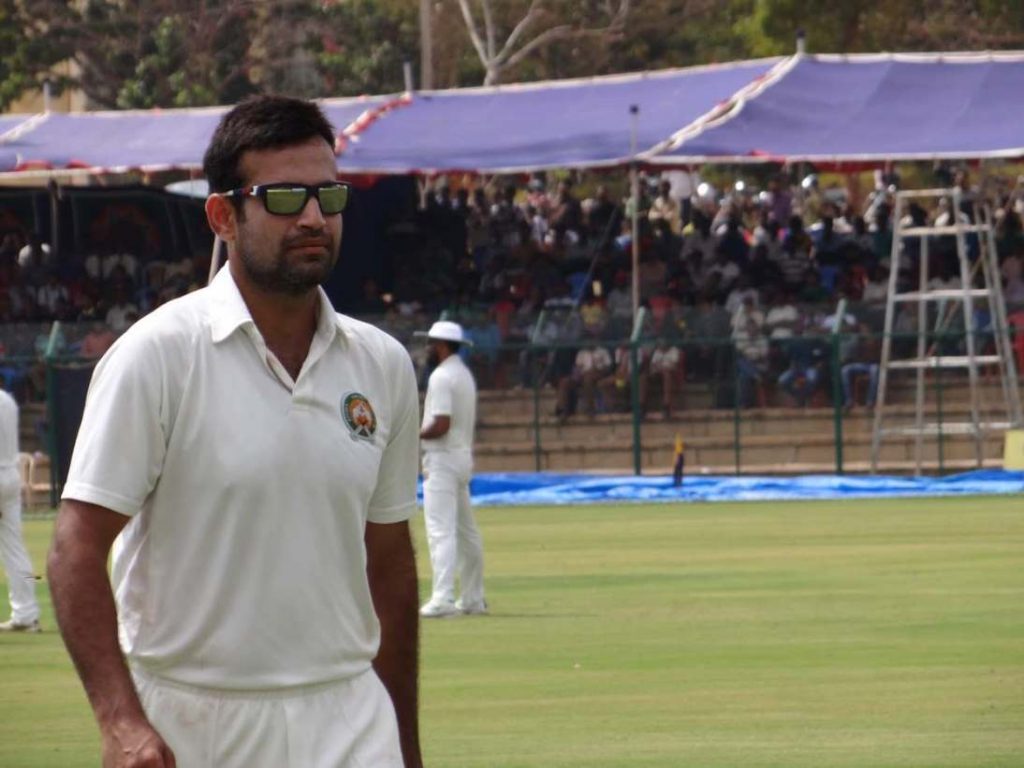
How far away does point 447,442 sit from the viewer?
18375 mm

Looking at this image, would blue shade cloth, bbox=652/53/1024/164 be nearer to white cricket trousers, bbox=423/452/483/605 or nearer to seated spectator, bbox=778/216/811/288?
seated spectator, bbox=778/216/811/288

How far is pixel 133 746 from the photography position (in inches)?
189

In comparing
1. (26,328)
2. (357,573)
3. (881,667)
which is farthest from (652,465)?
(357,573)

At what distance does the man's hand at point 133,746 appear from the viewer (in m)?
4.79

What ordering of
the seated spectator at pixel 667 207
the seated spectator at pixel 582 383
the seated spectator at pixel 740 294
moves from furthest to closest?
the seated spectator at pixel 667 207, the seated spectator at pixel 740 294, the seated spectator at pixel 582 383

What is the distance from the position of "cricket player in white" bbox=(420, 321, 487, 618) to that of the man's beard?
41.5ft

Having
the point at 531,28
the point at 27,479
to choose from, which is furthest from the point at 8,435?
the point at 531,28

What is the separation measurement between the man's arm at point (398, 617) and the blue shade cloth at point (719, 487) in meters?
26.1

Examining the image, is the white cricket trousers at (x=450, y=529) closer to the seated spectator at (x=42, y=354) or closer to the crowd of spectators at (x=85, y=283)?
the seated spectator at (x=42, y=354)

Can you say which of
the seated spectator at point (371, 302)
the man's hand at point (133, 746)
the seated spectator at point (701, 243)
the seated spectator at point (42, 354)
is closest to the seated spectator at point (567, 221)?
the seated spectator at point (701, 243)

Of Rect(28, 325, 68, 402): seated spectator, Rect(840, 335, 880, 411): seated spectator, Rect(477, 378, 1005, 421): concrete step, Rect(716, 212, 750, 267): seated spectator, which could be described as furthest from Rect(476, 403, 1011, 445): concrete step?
Rect(28, 325, 68, 402): seated spectator

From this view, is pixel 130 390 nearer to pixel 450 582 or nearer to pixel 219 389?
pixel 219 389

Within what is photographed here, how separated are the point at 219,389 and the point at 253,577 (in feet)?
1.26

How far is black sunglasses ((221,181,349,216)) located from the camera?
5.11 m
